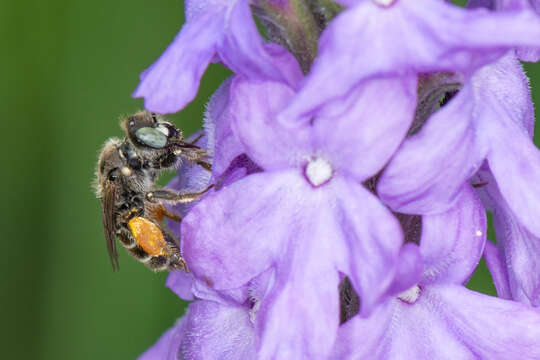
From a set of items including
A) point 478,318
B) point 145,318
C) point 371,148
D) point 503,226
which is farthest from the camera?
point 145,318

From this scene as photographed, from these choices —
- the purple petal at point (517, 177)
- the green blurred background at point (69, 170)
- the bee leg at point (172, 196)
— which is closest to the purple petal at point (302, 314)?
the purple petal at point (517, 177)

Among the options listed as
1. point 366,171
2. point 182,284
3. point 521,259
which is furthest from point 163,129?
point 521,259

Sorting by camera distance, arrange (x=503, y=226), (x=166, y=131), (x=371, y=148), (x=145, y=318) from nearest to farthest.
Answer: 1. (x=371, y=148)
2. (x=503, y=226)
3. (x=166, y=131)
4. (x=145, y=318)

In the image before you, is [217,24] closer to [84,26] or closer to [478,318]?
[478,318]

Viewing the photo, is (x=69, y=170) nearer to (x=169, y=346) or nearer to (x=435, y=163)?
(x=169, y=346)

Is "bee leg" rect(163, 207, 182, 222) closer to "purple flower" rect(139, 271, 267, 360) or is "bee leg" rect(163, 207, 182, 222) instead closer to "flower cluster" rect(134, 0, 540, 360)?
"purple flower" rect(139, 271, 267, 360)

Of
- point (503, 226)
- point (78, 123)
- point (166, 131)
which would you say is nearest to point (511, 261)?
point (503, 226)

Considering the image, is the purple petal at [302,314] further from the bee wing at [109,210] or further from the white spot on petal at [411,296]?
the bee wing at [109,210]
